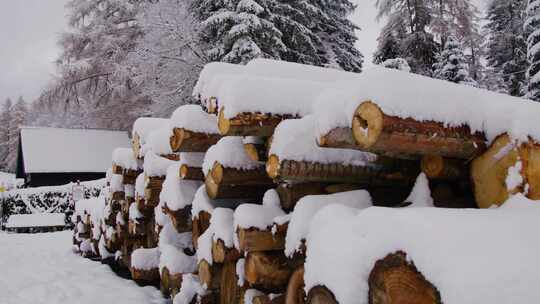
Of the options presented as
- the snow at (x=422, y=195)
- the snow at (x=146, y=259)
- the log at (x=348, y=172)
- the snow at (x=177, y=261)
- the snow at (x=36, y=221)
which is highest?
the log at (x=348, y=172)

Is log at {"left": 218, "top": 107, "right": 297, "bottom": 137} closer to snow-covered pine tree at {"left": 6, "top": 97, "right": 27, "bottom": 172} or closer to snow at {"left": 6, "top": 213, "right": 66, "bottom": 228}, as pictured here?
snow at {"left": 6, "top": 213, "right": 66, "bottom": 228}

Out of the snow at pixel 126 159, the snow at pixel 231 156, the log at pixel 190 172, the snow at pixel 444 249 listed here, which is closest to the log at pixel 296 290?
the snow at pixel 444 249

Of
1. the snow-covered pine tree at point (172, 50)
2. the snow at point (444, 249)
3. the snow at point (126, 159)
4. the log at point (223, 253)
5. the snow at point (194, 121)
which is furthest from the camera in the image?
the snow-covered pine tree at point (172, 50)

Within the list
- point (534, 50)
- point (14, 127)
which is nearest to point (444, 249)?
point (534, 50)

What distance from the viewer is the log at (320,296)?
1630 mm

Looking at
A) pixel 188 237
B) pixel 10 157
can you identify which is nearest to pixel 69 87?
pixel 188 237

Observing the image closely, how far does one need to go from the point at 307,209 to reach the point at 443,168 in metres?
0.67

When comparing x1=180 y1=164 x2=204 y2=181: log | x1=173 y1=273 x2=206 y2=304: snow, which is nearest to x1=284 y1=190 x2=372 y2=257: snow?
x1=173 y1=273 x2=206 y2=304: snow

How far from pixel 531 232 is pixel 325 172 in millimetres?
1072

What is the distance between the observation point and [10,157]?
186 ft

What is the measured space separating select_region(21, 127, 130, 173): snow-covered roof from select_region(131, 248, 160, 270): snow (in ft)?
64.3

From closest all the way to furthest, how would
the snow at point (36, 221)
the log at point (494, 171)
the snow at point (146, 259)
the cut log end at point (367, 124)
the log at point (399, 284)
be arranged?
the log at point (399, 284) → the cut log end at point (367, 124) → the log at point (494, 171) → the snow at point (146, 259) → the snow at point (36, 221)

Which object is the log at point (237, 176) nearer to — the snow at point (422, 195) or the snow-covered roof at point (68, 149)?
the snow at point (422, 195)

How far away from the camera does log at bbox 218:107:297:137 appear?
96.7 inches
